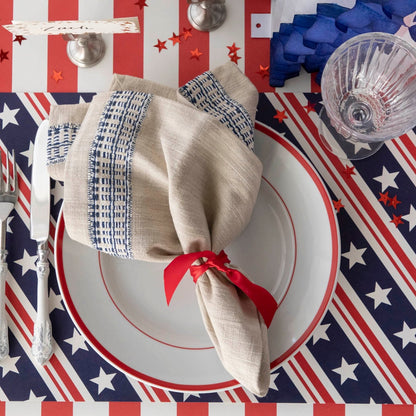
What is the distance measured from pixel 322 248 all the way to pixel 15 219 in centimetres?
44

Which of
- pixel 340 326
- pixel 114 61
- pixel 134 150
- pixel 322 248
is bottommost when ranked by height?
pixel 340 326

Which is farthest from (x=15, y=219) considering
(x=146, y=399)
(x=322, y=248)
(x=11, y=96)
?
(x=322, y=248)

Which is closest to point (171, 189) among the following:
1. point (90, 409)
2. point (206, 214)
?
point (206, 214)

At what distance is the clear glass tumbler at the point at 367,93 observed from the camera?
2.06ft

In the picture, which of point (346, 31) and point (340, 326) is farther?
point (340, 326)

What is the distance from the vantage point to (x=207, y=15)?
0.73 m

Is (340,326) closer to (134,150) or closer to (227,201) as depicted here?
(227,201)

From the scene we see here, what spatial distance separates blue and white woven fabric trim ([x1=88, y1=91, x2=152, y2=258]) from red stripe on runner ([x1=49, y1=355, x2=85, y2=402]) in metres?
0.23

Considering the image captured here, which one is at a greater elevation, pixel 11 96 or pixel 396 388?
pixel 11 96

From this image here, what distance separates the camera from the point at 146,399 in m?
0.74

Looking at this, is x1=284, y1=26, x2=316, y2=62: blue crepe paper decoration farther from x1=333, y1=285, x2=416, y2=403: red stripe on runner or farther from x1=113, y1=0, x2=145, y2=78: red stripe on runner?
x1=333, y1=285, x2=416, y2=403: red stripe on runner

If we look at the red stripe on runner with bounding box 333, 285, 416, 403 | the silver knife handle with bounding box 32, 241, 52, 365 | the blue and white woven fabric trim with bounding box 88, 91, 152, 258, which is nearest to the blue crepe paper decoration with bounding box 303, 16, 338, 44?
the blue and white woven fabric trim with bounding box 88, 91, 152, 258

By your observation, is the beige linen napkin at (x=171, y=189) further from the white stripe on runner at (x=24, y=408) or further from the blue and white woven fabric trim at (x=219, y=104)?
the white stripe on runner at (x=24, y=408)

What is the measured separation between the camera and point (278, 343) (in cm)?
67
